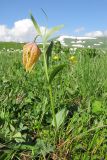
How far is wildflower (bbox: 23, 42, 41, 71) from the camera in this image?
1.99m

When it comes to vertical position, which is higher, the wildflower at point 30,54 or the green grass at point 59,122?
the wildflower at point 30,54

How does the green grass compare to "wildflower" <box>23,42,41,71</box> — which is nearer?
the green grass

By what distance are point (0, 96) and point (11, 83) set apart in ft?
1.86

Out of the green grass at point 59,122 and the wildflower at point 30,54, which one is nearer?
the green grass at point 59,122

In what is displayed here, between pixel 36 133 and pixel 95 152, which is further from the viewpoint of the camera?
pixel 36 133

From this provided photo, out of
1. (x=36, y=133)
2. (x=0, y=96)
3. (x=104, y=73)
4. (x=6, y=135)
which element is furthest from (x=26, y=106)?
(x=104, y=73)

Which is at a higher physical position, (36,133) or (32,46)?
(32,46)

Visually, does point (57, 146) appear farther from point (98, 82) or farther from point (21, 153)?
point (98, 82)

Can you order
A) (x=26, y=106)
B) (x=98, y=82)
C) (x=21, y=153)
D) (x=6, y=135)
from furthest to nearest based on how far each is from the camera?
(x=98, y=82) → (x=26, y=106) → (x=6, y=135) → (x=21, y=153)

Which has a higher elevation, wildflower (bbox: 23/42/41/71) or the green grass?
wildflower (bbox: 23/42/41/71)

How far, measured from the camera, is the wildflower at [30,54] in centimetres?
199

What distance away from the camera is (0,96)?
2695mm

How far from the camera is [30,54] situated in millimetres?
1988

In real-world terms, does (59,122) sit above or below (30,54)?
below
